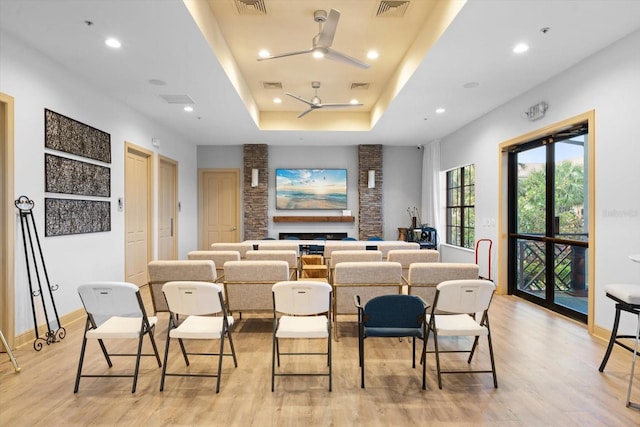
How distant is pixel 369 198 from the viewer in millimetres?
9523

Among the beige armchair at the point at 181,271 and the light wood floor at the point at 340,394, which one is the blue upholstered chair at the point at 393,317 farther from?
the beige armchair at the point at 181,271

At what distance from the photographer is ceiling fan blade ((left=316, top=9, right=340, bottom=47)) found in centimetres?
347

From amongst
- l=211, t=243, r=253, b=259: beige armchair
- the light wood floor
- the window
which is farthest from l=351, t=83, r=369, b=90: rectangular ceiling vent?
the light wood floor

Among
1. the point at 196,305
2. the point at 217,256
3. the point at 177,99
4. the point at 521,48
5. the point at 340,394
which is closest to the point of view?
the point at 340,394

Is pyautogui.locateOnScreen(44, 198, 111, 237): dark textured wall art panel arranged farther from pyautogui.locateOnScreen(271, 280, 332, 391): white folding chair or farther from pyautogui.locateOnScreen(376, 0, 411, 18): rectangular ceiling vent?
pyautogui.locateOnScreen(376, 0, 411, 18): rectangular ceiling vent

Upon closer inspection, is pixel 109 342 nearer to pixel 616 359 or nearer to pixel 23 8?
pixel 23 8

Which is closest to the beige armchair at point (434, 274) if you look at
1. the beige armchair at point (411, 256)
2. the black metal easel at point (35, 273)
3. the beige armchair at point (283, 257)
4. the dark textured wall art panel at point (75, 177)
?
the beige armchair at point (411, 256)

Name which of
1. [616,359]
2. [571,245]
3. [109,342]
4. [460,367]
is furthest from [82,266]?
[571,245]

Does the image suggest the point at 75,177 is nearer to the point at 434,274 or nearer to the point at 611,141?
the point at 434,274

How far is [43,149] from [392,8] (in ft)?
13.6

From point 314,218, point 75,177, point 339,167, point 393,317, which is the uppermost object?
point 339,167

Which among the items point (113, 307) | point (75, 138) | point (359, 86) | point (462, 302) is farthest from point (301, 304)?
point (359, 86)

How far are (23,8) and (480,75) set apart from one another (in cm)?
482

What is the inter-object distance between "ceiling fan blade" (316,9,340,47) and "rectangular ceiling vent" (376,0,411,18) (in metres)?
0.64
